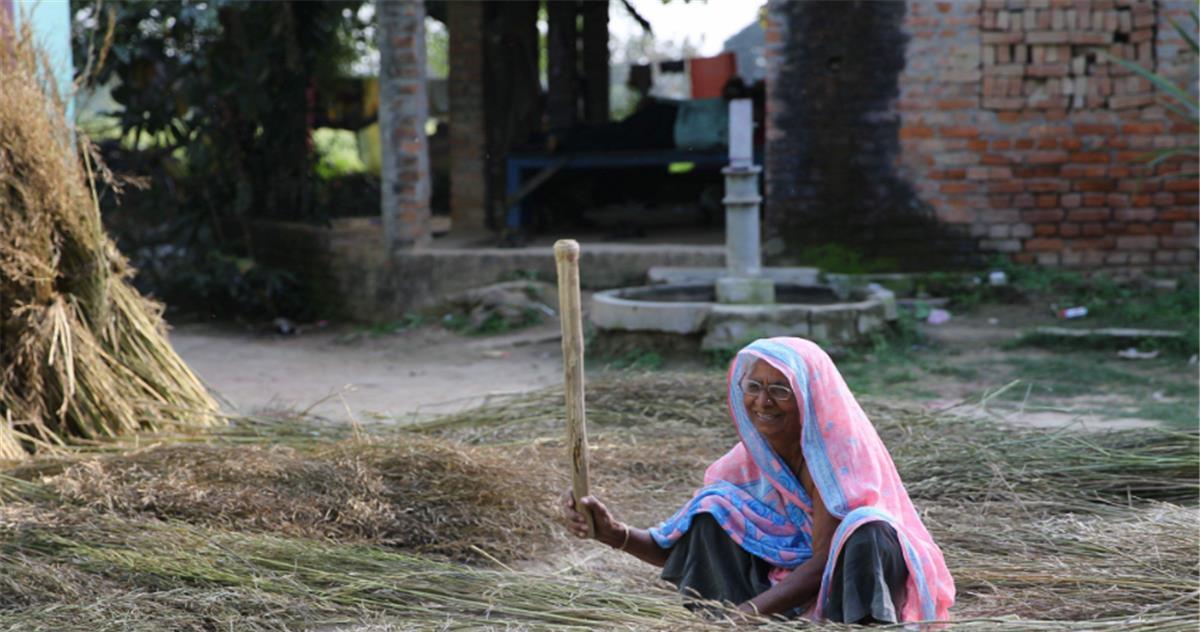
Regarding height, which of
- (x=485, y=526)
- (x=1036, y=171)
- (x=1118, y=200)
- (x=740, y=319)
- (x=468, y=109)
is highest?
(x=468, y=109)

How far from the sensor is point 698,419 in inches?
192

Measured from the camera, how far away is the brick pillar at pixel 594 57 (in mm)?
12953

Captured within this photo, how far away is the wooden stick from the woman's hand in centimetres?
1

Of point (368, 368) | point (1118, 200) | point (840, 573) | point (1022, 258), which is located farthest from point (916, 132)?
point (840, 573)

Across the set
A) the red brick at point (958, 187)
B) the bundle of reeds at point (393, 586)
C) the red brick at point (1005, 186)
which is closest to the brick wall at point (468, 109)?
the red brick at point (958, 187)

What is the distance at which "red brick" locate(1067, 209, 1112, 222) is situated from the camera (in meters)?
8.24

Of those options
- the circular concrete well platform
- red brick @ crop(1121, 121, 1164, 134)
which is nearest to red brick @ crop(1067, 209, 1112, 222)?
red brick @ crop(1121, 121, 1164, 134)

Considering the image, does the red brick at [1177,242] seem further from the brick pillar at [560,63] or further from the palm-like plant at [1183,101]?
the brick pillar at [560,63]

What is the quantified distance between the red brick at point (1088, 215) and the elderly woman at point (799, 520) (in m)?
6.13

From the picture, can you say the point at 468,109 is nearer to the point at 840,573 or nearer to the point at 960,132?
the point at 960,132

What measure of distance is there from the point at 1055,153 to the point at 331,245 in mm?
4917

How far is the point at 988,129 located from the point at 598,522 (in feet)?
20.4

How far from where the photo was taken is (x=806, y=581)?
2557mm

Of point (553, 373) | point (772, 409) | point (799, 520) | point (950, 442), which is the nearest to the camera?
point (772, 409)
